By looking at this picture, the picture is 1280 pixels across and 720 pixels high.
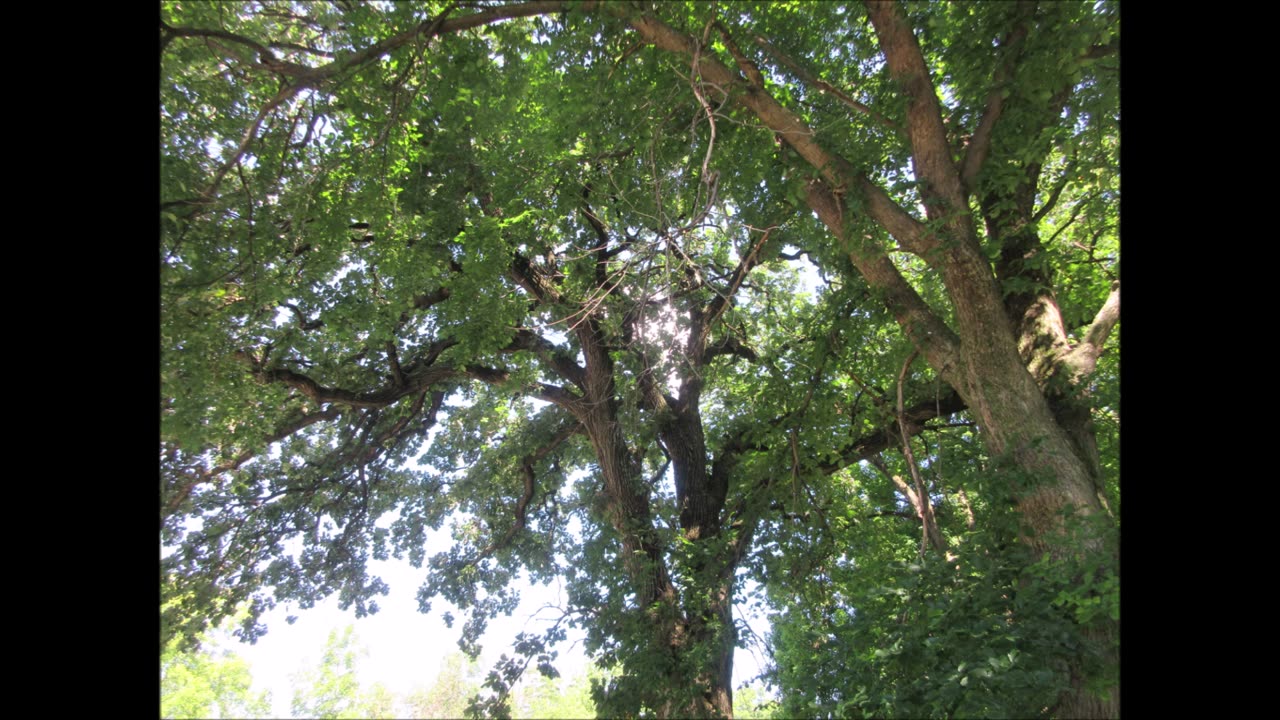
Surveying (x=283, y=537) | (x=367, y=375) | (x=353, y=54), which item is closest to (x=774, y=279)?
(x=367, y=375)

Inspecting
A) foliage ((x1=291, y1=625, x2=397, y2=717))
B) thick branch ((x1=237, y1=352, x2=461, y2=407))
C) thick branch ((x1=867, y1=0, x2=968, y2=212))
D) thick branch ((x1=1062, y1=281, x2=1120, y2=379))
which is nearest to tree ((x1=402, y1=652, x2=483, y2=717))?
foliage ((x1=291, y1=625, x2=397, y2=717))

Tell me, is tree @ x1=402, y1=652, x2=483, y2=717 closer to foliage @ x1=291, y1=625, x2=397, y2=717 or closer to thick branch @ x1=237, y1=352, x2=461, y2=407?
foliage @ x1=291, y1=625, x2=397, y2=717

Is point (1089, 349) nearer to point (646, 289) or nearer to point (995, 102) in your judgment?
point (995, 102)

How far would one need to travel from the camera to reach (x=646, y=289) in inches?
199

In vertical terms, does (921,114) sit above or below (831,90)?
below

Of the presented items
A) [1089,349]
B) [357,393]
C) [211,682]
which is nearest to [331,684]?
[211,682]

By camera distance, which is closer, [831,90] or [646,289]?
[831,90]

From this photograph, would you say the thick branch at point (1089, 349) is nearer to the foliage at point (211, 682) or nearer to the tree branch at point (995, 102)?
the tree branch at point (995, 102)

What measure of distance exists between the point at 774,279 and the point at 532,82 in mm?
5300

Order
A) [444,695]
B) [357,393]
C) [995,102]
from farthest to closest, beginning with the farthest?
[444,695], [357,393], [995,102]

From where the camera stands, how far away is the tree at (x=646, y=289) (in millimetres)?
4039

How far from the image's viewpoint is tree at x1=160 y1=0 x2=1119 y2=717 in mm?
4039

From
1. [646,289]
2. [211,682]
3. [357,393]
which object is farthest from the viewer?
[211,682]
